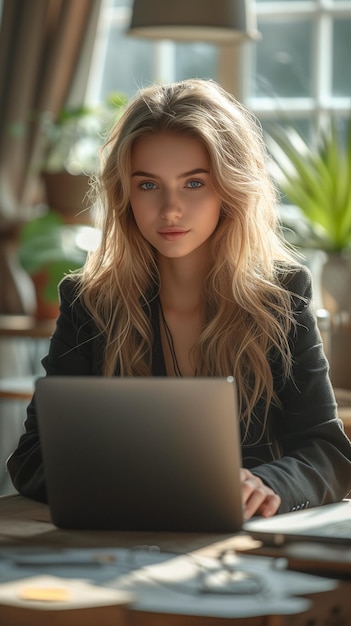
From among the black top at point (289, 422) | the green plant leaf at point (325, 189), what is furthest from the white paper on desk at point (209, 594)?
the green plant leaf at point (325, 189)

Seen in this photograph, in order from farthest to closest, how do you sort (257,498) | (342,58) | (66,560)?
(342,58) < (257,498) < (66,560)

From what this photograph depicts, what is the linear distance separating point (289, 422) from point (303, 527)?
0.47 m

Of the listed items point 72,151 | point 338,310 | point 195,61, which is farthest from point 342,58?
point 338,310

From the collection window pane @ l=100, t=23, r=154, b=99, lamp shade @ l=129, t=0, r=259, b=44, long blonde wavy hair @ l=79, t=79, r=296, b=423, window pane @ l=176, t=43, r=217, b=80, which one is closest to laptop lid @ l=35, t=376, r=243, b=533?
long blonde wavy hair @ l=79, t=79, r=296, b=423

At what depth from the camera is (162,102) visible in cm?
205

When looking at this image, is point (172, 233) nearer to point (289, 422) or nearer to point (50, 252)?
point (289, 422)

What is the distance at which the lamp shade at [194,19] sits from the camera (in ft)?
12.4

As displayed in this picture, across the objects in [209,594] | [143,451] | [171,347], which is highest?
[171,347]

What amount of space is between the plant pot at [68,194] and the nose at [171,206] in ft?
9.94

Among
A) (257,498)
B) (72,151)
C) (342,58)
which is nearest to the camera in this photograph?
(257,498)

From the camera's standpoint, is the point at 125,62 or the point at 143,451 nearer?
the point at 143,451

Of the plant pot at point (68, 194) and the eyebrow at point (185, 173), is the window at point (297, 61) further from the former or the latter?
the eyebrow at point (185, 173)

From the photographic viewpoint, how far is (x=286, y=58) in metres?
5.00

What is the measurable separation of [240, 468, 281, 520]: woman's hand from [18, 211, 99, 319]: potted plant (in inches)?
118
